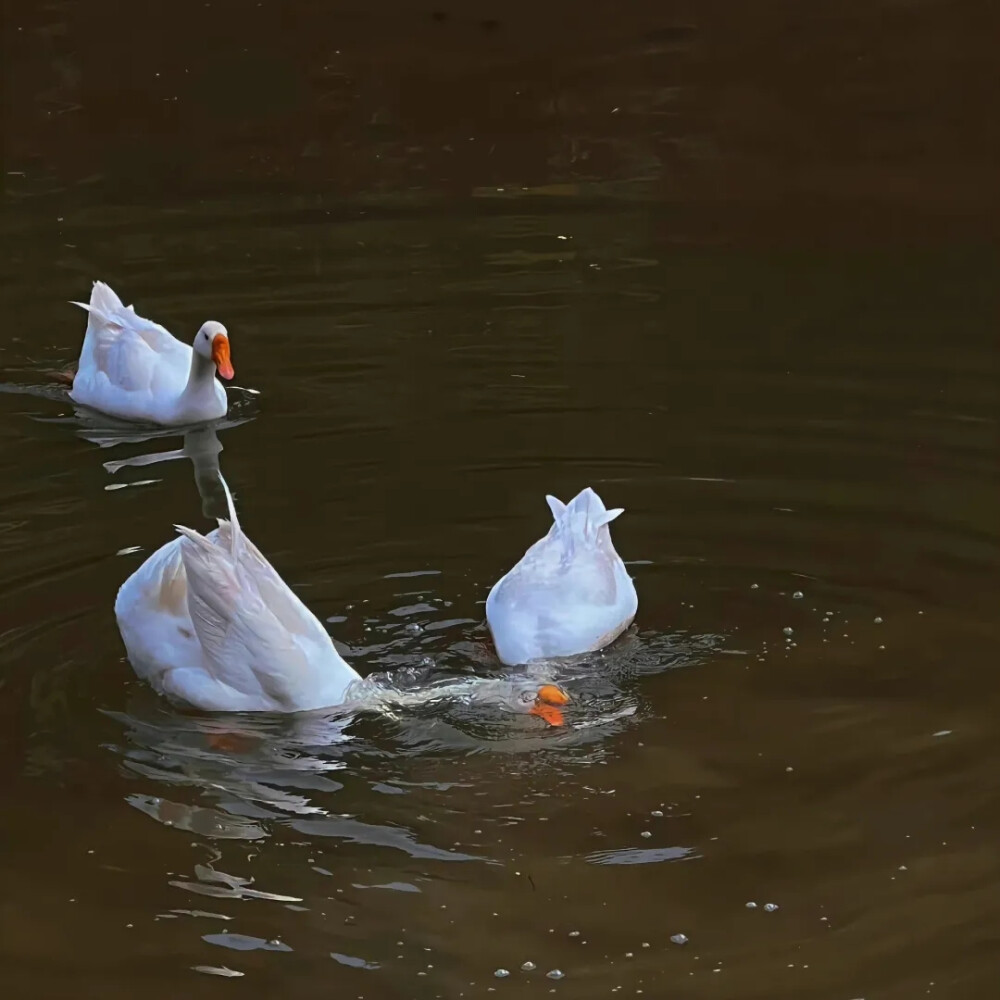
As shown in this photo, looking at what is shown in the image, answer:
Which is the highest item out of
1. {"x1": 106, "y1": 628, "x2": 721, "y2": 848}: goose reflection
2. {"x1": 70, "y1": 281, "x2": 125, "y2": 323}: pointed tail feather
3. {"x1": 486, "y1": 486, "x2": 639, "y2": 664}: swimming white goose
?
{"x1": 70, "y1": 281, "x2": 125, "y2": 323}: pointed tail feather

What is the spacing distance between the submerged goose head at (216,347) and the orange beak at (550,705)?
3470mm

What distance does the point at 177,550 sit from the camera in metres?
5.91

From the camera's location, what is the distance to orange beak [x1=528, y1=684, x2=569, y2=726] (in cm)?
561

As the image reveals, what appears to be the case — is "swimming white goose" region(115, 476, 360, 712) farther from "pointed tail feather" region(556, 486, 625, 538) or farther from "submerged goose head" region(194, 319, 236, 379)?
"submerged goose head" region(194, 319, 236, 379)

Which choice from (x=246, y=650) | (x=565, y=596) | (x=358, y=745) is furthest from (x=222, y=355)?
(x=358, y=745)

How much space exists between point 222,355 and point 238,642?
3190mm

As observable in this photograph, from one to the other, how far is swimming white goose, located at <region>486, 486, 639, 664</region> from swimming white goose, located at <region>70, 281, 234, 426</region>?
2744 millimetres

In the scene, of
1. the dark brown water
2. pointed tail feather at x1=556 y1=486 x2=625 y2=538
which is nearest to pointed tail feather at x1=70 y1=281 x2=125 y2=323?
the dark brown water

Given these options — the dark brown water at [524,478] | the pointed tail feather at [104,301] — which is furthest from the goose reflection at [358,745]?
the pointed tail feather at [104,301]

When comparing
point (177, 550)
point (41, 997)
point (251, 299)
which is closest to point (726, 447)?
point (177, 550)

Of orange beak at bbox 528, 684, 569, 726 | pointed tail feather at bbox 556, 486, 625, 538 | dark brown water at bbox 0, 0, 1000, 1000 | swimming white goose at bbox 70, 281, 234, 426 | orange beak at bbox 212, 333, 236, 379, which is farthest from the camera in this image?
swimming white goose at bbox 70, 281, 234, 426

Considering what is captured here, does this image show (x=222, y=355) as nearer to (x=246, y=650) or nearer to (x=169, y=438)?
(x=169, y=438)

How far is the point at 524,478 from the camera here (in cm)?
761

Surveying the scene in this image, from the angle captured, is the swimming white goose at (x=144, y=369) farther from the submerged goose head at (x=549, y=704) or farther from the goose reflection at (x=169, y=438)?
the submerged goose head at (x=549, y=704)
